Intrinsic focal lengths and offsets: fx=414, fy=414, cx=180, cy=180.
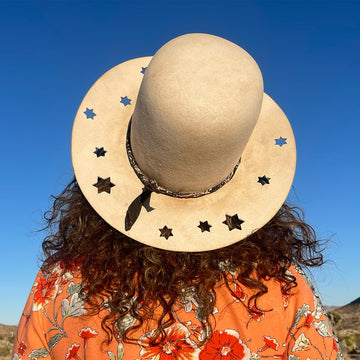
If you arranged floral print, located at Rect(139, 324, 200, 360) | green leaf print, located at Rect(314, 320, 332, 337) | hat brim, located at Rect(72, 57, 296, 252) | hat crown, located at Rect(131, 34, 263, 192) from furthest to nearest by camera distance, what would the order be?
green leaf print, located at Rect(314, 320, 332, 337), hat brim, located at Rect(72, 57, 296, 252), floral print, located at Rect(139, 324, 200, 360), hat crown, located at Rect(131, 34, 263, 192)

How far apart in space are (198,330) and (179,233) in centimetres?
49

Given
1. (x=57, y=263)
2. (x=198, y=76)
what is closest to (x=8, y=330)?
(x=57, y=263)

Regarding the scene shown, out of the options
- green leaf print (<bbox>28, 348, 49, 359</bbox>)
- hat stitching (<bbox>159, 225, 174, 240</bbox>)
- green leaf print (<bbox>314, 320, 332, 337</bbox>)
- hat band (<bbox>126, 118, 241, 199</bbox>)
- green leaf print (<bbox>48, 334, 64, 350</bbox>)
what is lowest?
green leaf print (<bbox>314, 320, 332, 337</bbox>)

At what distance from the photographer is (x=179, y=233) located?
2.13 metres

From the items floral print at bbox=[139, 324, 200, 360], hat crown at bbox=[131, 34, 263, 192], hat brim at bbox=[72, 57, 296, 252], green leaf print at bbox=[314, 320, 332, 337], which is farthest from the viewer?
green leaf print at bbox=[314, 320, 332, 337]

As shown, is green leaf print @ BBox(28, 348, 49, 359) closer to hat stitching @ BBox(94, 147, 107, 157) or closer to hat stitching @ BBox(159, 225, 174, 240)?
hat stitching @ BBox(159, 225, 174, 240)

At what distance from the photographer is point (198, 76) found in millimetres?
1810

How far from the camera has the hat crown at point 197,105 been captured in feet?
5.93

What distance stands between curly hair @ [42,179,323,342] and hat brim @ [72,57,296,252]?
13cm

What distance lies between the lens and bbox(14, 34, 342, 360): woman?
190 cm

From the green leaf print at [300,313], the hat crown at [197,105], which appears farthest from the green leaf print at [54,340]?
the green leaf print at [300,313]

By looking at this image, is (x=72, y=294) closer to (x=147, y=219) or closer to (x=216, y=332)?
(x=147, y=219)

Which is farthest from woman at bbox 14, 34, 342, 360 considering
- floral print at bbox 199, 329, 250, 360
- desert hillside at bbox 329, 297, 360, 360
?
desert hillside at bbox 329, 297, 360, 360

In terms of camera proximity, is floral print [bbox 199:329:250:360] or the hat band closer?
floral print [bbox 199:329:250:360]
